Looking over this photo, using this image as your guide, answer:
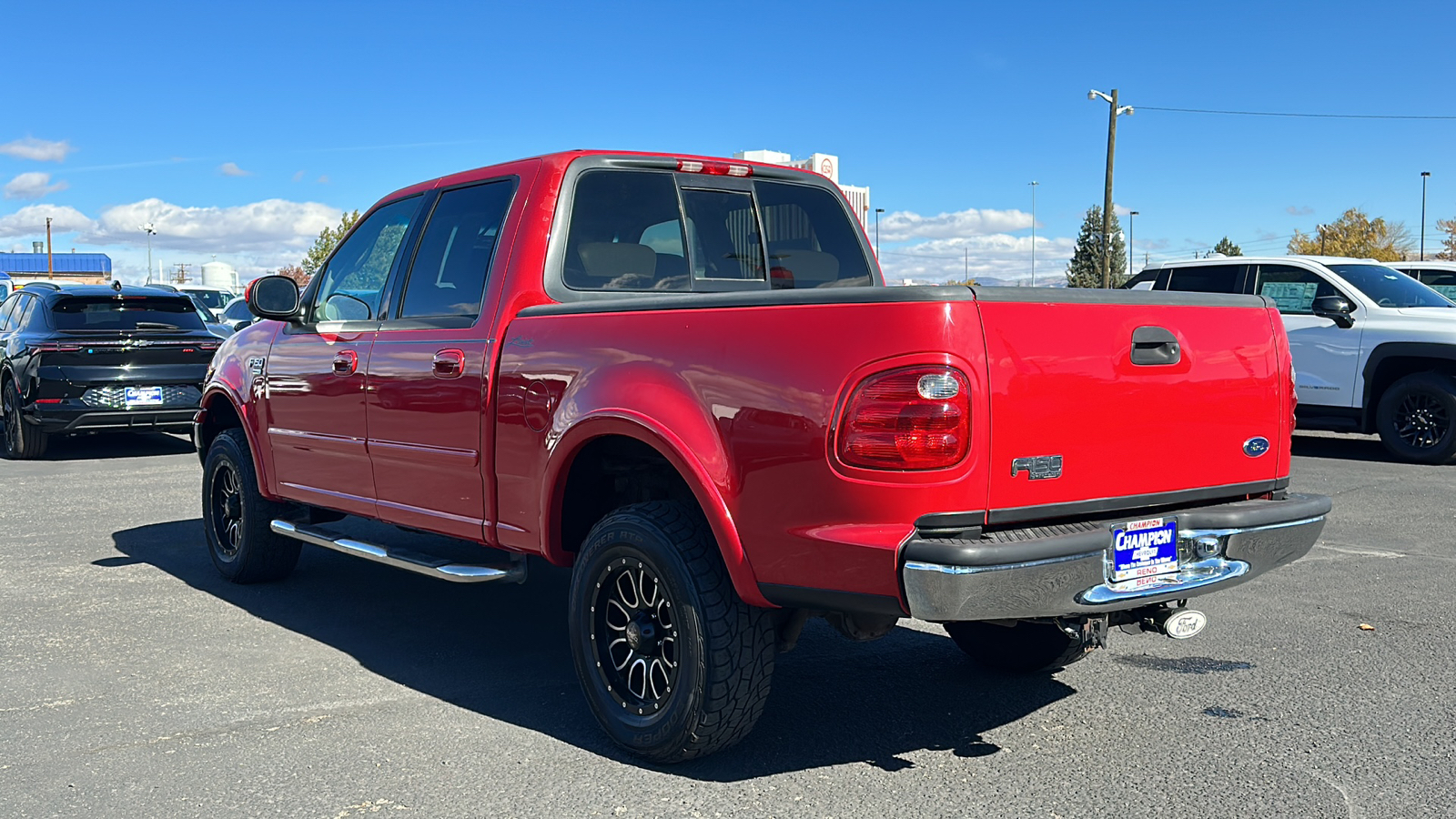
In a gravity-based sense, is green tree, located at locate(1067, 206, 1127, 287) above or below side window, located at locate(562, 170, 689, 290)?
above

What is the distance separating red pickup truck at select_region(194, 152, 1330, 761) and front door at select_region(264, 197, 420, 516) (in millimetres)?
31

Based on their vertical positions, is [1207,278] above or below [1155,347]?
above

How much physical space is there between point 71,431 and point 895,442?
11.2 m

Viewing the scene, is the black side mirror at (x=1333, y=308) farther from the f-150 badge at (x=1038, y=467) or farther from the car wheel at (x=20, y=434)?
the car wheel at (x=20, y=434)

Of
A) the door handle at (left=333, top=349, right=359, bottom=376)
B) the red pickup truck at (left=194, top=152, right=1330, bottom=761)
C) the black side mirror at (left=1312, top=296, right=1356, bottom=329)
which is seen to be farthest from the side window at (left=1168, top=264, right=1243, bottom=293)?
the door handle at (left=333, top=349, right=359, bottom=376)

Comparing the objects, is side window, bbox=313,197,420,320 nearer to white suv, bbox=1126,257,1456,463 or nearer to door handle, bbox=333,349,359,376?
door handle, bbox=333,349,359,376

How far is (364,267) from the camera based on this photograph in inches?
223

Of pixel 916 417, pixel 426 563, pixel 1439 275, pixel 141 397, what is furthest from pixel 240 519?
pixel 1439 275

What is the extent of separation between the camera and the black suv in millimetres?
11969

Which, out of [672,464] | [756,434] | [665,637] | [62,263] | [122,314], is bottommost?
[665,637]

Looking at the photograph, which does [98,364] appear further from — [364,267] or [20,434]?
[364,267]

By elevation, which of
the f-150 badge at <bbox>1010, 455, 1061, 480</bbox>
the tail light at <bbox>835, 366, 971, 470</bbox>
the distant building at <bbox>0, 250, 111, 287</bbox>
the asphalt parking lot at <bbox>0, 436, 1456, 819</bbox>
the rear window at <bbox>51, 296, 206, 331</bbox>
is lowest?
the asphalt parking lot at <bbox>0, 436, 1456, 819</bbox>

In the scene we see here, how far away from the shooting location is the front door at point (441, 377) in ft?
15.1

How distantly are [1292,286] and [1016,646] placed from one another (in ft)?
30.0
